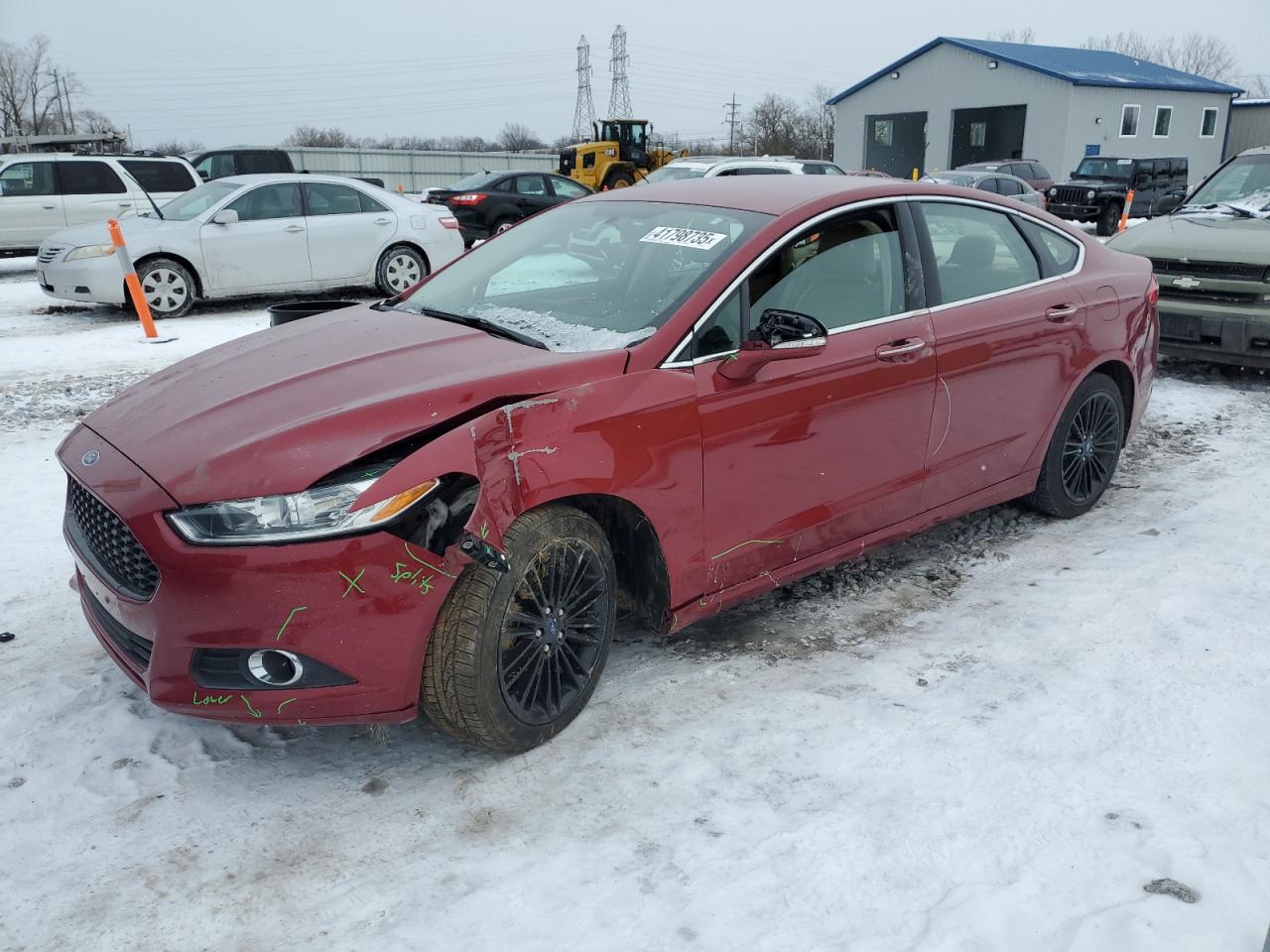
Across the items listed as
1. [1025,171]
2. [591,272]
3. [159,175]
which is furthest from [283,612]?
[1025,171]

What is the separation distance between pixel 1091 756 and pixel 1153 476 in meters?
3.23

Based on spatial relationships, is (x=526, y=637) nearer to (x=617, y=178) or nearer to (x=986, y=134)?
(x=617, y=178)

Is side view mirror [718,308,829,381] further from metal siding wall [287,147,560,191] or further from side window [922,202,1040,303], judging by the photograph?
metal siding wall [287,147,560,191]

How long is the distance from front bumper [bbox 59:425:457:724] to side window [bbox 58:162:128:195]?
1378cm

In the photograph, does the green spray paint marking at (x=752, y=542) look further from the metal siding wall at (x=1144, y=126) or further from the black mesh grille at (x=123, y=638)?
the metal siding wall at (x=1144, y=126)

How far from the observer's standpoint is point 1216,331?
736 cm

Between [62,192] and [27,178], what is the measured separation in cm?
47

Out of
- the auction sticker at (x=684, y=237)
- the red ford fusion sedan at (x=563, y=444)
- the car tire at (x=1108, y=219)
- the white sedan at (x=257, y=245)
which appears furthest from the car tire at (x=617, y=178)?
the auction sticker at (x=684, y=237)

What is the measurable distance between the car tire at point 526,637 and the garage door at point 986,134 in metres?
43.3

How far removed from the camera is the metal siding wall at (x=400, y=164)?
40500mm

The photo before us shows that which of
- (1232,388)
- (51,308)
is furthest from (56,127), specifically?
(1232,388)

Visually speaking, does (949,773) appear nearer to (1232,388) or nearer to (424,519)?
(424,519)

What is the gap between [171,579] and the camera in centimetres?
258

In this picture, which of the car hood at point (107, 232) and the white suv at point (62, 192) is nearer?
the car hood at point (107, 232)
